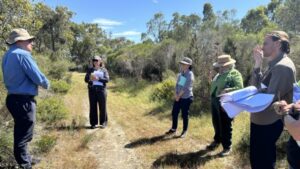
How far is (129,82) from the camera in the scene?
65.1ft

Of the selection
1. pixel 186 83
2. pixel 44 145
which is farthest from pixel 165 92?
pixel 44 145

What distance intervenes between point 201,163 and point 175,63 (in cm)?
1359

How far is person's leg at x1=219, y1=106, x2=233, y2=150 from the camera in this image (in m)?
6.23

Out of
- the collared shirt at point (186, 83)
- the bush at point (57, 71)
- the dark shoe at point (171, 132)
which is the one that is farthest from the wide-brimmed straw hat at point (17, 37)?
the bush at point (57, 71)

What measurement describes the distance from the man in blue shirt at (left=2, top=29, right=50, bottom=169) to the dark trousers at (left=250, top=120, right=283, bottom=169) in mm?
3059

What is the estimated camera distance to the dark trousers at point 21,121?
16.2 ft

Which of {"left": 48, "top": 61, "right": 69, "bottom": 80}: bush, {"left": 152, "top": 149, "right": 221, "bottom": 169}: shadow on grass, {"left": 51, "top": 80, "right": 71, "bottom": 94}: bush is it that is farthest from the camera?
{"left": 48, "top": 61, "right": 69, "bottom": 80}: bush

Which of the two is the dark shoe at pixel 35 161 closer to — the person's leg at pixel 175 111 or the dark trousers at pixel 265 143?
the person's leg at pixel 175 111

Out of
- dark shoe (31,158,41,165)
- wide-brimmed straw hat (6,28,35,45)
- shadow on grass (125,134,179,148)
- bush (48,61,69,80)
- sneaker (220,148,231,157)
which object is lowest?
shadow on grass (125,134,179,148)

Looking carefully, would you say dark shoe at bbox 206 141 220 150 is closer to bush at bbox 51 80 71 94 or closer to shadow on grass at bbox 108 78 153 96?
shadow on grass at bbox 108 78 153 96

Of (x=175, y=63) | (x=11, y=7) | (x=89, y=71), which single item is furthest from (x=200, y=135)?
(x=175, y=63)

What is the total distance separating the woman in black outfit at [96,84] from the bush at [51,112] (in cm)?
112

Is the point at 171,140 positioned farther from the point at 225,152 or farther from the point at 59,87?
the point at 59,87

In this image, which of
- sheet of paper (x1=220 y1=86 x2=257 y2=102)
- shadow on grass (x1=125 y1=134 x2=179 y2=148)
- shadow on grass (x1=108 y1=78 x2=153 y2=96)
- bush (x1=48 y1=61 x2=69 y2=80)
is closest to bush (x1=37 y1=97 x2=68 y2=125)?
shadow on grass (x1=125 y1=134 x2=179 y2=148)
